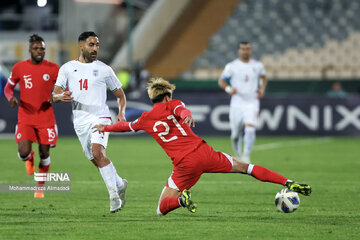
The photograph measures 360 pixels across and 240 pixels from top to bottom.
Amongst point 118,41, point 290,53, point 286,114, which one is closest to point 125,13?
point 118,41

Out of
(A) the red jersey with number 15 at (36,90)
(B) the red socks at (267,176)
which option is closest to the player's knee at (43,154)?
(A) the red jersey with number 15 at (36,90)

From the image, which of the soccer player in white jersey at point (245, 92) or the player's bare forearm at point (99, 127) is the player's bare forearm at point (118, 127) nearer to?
the player's bare forearm at point (99, 127)

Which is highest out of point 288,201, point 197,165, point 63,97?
point 63,97

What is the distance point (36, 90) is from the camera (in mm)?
9359

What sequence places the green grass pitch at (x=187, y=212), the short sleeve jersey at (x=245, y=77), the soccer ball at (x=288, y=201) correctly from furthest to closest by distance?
the short sleeve jersey at (x=245, y=77), the soccer ball at (x=288, y=201), the green grass pitch at (x=187, y=212)

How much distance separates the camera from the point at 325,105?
21391mm

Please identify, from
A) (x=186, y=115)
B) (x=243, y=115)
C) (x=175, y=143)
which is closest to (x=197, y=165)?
(x=175, y=143)

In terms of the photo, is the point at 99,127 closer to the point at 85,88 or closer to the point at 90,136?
the point at 90,136

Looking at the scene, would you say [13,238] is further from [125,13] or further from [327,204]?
[125,13]

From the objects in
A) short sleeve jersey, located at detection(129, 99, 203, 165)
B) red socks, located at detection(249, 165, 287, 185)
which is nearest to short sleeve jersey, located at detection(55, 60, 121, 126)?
short sleeve jersey, located at detection(129, 99, 203, 165)

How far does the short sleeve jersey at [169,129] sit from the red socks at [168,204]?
0.41m

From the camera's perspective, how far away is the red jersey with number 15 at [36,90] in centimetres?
936

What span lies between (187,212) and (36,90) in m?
2.75

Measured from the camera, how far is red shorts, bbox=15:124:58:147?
9.37m
